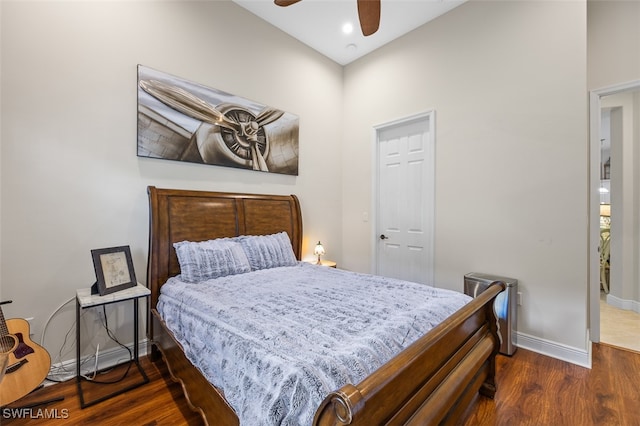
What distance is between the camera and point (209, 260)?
2453mm

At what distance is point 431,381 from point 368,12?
2.46 metres

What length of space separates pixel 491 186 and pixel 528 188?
1.04ft

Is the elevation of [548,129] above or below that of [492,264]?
above

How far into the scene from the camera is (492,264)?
291 centimetres

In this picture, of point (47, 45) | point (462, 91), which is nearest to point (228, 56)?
point (47, 45)

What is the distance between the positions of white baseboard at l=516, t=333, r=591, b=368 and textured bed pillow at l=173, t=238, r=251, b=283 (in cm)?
271

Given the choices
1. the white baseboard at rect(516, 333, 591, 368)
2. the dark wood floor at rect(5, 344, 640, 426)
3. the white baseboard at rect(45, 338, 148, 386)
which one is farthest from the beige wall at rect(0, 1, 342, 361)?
the white baseboard at rect(516, 333, 591, 368)

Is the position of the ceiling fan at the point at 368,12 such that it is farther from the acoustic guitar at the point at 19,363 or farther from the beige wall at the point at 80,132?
the acoustic guitar at the point at 19,363

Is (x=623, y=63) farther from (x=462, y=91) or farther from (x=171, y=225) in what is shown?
(x=171, y=225)

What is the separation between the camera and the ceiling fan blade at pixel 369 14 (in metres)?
2.07

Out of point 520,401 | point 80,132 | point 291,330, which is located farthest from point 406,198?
point 80,132

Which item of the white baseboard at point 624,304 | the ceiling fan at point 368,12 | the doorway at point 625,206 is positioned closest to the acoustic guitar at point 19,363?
the ceiling fan at point 368,12

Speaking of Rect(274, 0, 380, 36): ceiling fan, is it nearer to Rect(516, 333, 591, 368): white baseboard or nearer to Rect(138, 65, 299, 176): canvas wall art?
Rect(138, 65, 299, 176): canvas wall art

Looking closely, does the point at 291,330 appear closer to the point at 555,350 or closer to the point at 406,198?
the point at 555,350
